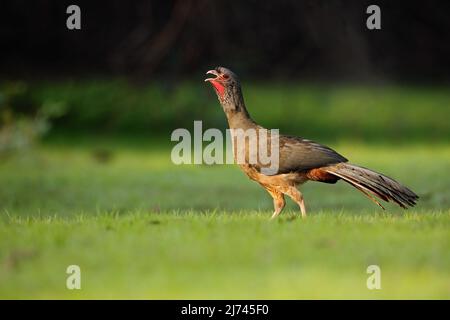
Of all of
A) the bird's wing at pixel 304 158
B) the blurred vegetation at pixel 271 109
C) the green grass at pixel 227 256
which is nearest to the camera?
the green grass at pixel 227 256

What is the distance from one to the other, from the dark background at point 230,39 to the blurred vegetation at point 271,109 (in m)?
0.63

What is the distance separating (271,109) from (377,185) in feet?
43.8

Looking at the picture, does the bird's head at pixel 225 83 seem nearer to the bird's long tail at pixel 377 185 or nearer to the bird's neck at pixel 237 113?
the bird's neck at pixel 237 113

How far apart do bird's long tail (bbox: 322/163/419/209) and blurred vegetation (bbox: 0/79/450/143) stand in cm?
1025

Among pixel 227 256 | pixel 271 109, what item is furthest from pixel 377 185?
pixel 271 109

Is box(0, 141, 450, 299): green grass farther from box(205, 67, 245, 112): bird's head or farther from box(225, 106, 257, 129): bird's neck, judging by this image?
box(205, 67, 245, 112): bird's head

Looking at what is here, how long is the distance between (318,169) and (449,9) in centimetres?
1213

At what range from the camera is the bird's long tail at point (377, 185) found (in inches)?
352

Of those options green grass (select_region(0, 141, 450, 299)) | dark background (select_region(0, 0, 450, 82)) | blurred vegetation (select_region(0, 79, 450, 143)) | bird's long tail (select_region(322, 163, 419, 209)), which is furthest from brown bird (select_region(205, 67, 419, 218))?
blurred vegetation (select_region(0, 79, 450, 143))

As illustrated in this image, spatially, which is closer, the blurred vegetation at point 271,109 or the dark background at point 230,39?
the dark background at point 230,39

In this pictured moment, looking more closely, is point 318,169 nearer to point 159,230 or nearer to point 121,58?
point 159,230

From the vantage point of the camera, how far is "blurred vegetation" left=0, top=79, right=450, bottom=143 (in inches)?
809

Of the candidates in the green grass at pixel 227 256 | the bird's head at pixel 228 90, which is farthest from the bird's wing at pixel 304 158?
the bird's head at pixel 228 90
